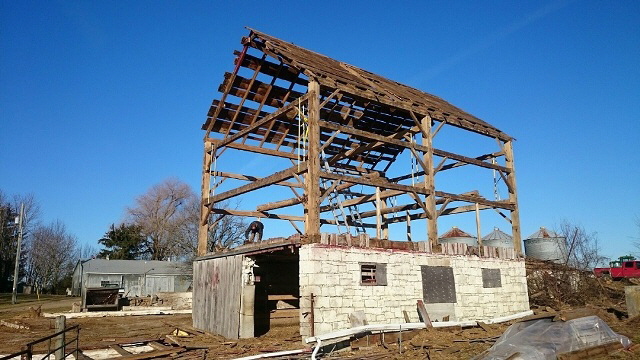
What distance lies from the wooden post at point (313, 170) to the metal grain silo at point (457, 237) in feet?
64.1

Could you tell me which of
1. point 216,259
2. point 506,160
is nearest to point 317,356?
point 216,259

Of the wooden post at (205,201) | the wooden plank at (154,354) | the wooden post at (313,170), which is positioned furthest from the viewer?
the wooden post at (205,201)

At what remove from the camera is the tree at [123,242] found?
56.9 m

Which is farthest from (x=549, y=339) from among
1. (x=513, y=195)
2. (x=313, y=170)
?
(x=513, y=195)

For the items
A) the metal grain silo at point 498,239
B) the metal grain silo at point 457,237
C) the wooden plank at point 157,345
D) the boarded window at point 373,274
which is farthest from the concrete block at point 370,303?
the metal grain silo at point 498,239

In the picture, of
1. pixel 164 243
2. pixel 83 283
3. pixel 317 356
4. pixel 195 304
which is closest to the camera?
pixel 317 356

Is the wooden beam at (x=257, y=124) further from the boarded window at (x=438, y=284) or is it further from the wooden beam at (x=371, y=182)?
the boarded window at (x=438, y=284)

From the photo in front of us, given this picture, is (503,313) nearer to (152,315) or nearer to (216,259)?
(216,259)

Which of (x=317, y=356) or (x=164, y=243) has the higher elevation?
(x=164, y=243)

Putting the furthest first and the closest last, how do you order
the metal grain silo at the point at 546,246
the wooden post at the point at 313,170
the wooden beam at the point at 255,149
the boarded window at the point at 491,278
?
1. the metal grain silo at the point at 546,246
2. the wooden beam at the point at 255,149
3. the boarded window at the point at 491,278
4. the wooden post at the point at 313,170

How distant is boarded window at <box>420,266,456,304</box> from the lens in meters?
15.8

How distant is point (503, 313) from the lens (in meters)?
18.2

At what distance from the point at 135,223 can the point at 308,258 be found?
53.7 meters

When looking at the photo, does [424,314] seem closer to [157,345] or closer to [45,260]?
[157,345]
